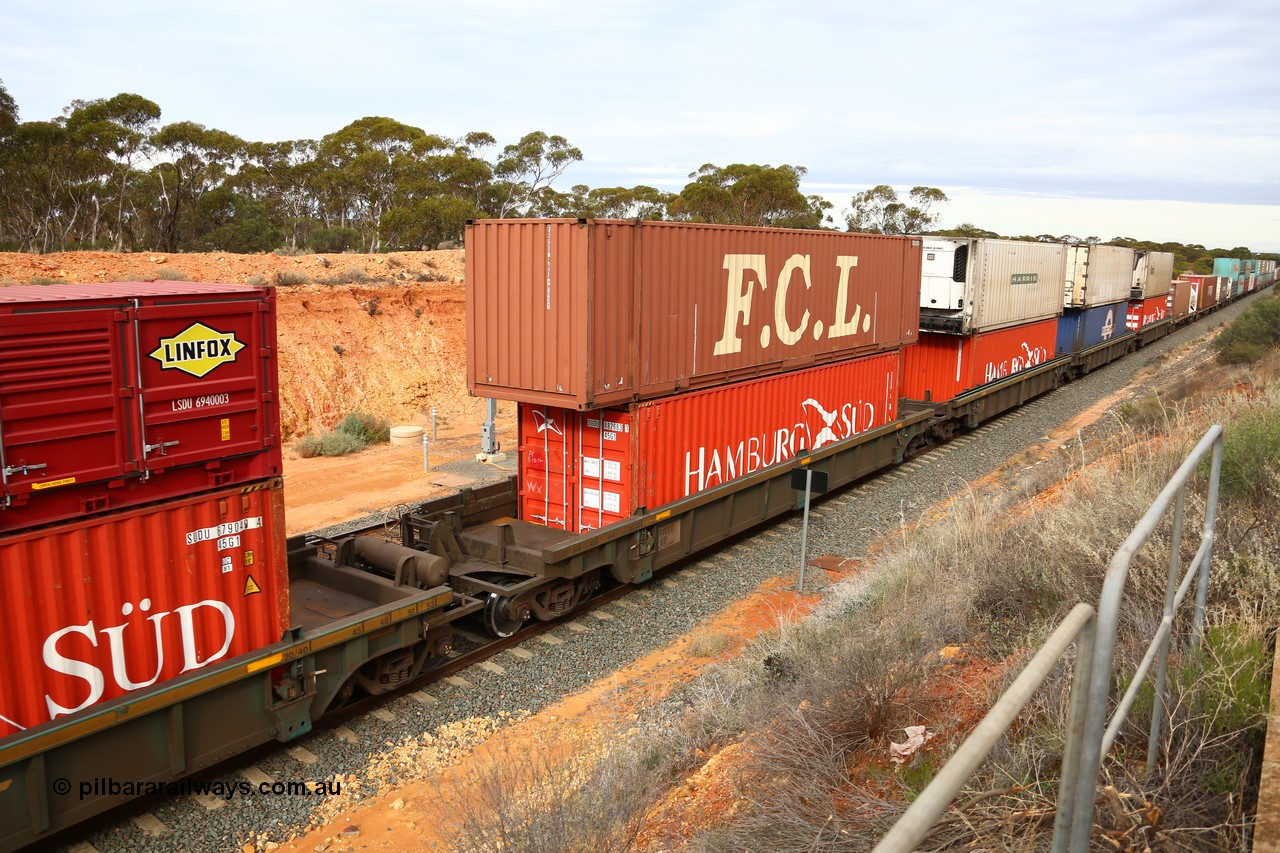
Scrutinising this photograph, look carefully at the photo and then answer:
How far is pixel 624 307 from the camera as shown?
9961mm

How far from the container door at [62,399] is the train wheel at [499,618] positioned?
4.05 metres

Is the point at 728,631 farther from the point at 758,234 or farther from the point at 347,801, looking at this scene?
the point at 758,234

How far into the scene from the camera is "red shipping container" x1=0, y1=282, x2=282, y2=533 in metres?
5.51

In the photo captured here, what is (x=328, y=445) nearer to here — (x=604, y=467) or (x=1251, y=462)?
(x=604, y=467)

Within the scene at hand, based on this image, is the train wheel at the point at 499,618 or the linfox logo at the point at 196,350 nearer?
the linfox logo at the point at 196,350

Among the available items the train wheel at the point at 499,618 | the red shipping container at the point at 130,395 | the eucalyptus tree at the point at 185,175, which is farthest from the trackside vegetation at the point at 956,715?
the eucalyptus tree at the point at 185,175

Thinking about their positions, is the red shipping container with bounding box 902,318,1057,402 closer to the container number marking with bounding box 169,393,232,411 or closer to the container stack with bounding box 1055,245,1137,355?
the container stack with bounding box 1055,245,1137,355

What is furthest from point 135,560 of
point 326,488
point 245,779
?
point 326,488

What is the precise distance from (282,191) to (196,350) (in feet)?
166

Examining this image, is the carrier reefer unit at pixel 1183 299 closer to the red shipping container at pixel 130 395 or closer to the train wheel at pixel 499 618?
the train wheel at pixel 499 618

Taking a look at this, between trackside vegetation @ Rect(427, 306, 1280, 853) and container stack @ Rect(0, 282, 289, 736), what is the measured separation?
234 cm

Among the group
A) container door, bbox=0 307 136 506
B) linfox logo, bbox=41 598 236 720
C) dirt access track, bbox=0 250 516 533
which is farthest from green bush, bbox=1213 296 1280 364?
container door, bbox=0 307 136 506

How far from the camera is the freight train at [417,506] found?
5707mm

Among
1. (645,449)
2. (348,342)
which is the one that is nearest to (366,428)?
(348,342)
